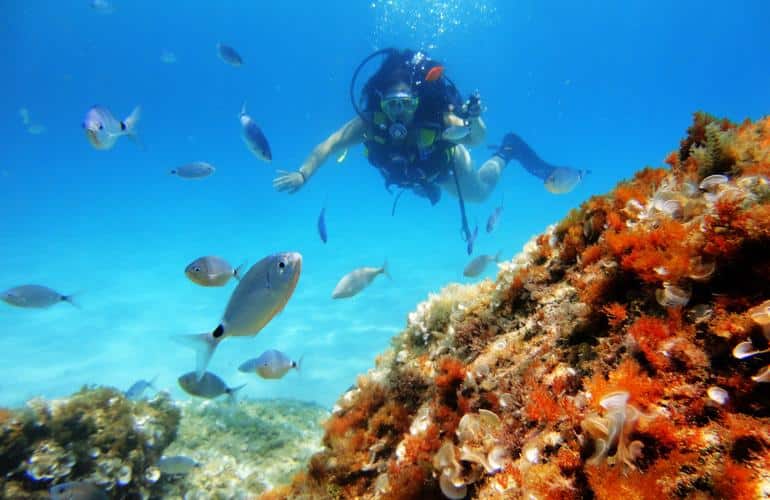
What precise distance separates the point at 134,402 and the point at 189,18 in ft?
342

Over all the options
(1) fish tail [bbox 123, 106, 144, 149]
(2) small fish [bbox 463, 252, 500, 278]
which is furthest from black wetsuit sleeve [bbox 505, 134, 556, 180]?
(1) fish tail [bbox 123, 106, 144, 149]

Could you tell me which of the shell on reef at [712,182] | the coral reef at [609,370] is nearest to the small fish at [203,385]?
the coral reef at [609,370]

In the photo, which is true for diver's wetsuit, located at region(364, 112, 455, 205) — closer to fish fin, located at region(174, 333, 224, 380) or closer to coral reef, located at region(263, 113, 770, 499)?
coral reef, located at region(263, 113, 770, 499)

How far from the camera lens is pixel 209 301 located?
18797 millimetres

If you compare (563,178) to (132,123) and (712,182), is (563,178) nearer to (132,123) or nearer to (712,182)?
(712,182)

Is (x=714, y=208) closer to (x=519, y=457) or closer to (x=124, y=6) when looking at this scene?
(x=519, y=457)

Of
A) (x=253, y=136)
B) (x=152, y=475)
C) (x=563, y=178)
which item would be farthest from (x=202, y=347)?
(x=563, y=178)

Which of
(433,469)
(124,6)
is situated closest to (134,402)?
(433,469)

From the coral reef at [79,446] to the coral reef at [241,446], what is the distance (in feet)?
2.06

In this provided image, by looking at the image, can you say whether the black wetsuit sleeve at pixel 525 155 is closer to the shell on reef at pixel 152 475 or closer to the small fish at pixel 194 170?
the small fish at pixel 194 170

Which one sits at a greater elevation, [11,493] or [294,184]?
[294,184]

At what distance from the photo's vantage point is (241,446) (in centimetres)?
709

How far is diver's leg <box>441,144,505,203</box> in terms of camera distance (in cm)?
1132

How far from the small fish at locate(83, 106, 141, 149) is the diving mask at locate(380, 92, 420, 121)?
507 cm
